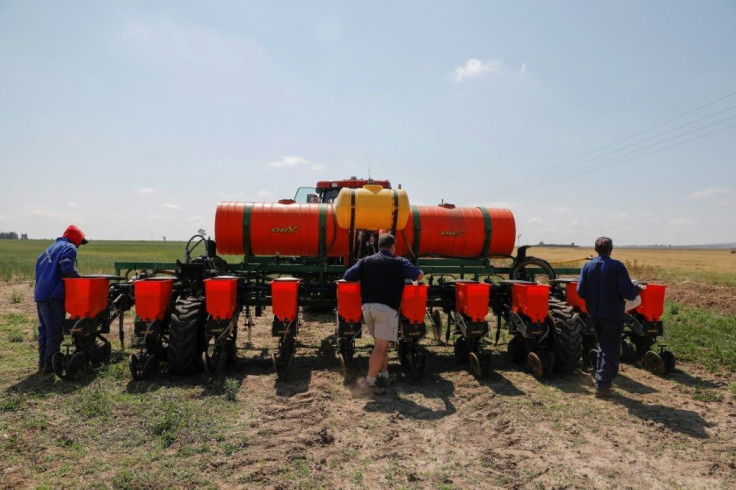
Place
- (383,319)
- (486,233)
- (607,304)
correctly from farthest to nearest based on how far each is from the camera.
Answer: (486,233) → (383,319) → (607,304)

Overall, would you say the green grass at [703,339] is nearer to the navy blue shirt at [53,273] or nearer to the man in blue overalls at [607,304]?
the man in blue overalls at [607,304]

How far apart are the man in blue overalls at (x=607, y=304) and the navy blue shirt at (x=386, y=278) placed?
223cm

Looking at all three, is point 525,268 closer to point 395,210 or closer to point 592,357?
point 592,357

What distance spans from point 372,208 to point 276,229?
1785 millimetres

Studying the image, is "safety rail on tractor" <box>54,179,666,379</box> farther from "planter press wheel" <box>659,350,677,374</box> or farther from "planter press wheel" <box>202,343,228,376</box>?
"planter press wheel" <box>659,350,677,374</box>

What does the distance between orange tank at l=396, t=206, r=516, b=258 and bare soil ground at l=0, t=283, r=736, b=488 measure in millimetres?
2293

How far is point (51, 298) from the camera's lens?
582 cm

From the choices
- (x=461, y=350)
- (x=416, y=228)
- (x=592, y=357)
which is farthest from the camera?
(x=416, y=228)

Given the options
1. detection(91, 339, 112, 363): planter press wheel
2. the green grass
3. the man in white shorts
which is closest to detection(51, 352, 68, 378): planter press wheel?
detection(91, 339, 112, 363): planter press wheel

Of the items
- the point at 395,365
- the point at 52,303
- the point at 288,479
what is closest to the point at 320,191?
the point at 395,365

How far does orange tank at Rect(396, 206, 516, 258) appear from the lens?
7.62 m

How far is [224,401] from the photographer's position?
4895mm

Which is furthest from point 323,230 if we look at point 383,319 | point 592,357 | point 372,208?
point 592,357

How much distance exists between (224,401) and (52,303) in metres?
2.95
